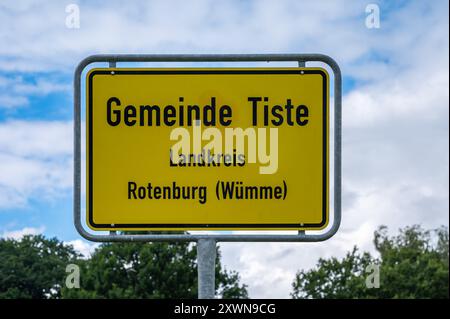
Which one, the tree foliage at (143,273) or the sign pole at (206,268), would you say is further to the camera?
the tree foliage at (143,273)

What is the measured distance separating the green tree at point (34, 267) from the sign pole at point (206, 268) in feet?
156

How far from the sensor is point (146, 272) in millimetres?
47344

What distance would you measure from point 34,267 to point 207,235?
51233 mm

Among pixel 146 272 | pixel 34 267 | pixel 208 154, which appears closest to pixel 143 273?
pixel 146 272

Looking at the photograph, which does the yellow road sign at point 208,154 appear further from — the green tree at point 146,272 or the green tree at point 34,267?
the green tree at point 34,267

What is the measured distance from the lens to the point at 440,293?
2197 inches

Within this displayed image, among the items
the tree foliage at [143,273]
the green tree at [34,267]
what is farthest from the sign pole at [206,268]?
the green tree at [34,267]

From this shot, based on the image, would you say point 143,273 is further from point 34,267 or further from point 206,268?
point 206,268

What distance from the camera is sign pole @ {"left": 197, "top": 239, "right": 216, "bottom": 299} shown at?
500 cm

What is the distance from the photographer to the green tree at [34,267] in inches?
2051

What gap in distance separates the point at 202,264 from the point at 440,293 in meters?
54.1

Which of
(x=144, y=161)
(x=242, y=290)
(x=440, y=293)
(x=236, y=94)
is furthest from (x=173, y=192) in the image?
(x=440, y=293)
